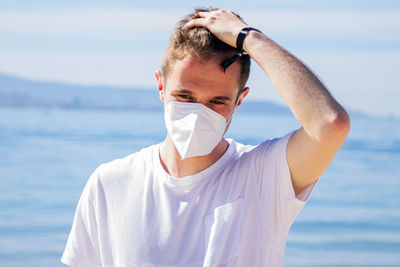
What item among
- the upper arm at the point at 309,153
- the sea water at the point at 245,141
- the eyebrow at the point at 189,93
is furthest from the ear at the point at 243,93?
the sea water at the point at 245,141

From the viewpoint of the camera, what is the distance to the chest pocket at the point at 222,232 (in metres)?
2.12

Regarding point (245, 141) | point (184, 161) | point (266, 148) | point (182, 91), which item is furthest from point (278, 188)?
point (245, 141)

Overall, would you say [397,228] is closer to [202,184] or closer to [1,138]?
[202,184]

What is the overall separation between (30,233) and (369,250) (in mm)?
5718

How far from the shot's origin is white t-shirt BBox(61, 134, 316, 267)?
215 cm

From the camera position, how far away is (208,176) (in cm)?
229

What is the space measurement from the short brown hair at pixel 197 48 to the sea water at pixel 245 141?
7097 mm

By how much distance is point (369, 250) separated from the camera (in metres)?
10.4

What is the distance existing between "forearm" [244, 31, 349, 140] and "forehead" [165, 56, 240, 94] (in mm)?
144

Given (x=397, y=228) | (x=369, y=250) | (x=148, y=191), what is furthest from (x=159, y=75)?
(x=397, y=228)

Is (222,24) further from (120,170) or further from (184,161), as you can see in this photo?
(120,170)

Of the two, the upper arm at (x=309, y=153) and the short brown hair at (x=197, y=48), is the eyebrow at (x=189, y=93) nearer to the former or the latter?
the short brown hair at (x=197, y=48)

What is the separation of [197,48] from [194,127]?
29cm

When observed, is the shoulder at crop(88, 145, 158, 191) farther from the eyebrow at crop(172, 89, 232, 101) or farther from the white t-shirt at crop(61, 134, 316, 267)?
the eyebrow at crop(172, 89, 232, 101)
